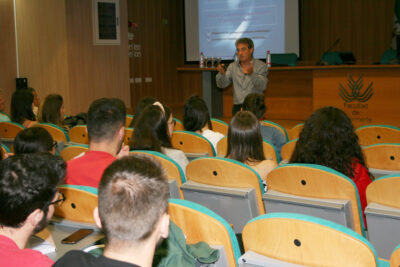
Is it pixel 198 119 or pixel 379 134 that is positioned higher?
pixel 198 119

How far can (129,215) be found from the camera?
1.16 m

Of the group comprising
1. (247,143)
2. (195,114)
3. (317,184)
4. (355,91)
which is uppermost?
(355,91)

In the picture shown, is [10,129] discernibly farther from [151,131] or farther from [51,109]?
[151,131]

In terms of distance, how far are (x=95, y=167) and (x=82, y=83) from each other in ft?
18.7

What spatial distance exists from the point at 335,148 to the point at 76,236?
1.50 meters

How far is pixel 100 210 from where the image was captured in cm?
Result: 119

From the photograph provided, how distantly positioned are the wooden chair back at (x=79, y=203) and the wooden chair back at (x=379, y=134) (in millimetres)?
2701

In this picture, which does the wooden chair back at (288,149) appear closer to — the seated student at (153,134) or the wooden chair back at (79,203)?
the seated student at (153,134)

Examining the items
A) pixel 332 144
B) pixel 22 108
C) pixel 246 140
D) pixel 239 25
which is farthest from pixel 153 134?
pixel 239 25

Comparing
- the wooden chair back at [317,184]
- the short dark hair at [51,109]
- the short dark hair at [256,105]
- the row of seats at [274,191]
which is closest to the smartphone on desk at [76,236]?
the row of seats at [274,191]

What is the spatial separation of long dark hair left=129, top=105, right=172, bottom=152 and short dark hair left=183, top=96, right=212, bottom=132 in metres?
0.94

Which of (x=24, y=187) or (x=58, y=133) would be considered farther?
(x=58, y=133)

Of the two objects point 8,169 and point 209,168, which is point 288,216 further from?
point 209,168

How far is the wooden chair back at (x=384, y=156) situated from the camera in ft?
9.64
